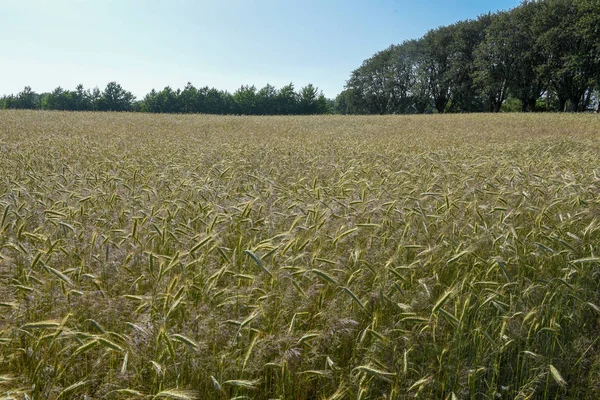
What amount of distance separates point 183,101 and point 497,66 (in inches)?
1842

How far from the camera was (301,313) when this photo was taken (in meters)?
2.17

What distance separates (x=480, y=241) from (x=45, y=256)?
9.46 ft

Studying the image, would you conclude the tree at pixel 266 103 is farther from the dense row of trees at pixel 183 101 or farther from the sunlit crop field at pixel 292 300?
the sunlit crop field at pixel 292 300

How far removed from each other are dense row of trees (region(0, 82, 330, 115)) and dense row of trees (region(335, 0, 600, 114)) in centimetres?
1130

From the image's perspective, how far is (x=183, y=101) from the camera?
223 ft

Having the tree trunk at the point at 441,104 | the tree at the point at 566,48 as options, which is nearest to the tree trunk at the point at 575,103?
the tree at the point at 566,48

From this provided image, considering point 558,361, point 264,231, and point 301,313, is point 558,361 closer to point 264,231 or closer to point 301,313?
point 301,313

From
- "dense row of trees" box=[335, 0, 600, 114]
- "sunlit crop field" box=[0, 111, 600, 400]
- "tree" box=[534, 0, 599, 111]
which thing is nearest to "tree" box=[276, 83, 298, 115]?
"dense row of trees" box=[335, 0, 600, 114]

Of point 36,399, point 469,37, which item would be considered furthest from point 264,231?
point 469,37

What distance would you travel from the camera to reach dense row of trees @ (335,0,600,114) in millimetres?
34688

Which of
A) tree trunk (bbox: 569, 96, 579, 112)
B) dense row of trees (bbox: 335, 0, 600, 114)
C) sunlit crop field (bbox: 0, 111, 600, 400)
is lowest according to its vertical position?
sunlit crop field (bbox: 0, 111, 600, 400)

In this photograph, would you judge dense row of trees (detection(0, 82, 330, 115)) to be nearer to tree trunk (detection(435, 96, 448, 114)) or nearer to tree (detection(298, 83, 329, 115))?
tree (detection(298, 83, 329, 115))

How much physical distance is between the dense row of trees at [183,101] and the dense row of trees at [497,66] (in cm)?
1130

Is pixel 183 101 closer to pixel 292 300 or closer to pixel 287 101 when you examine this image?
pixel 287 101
